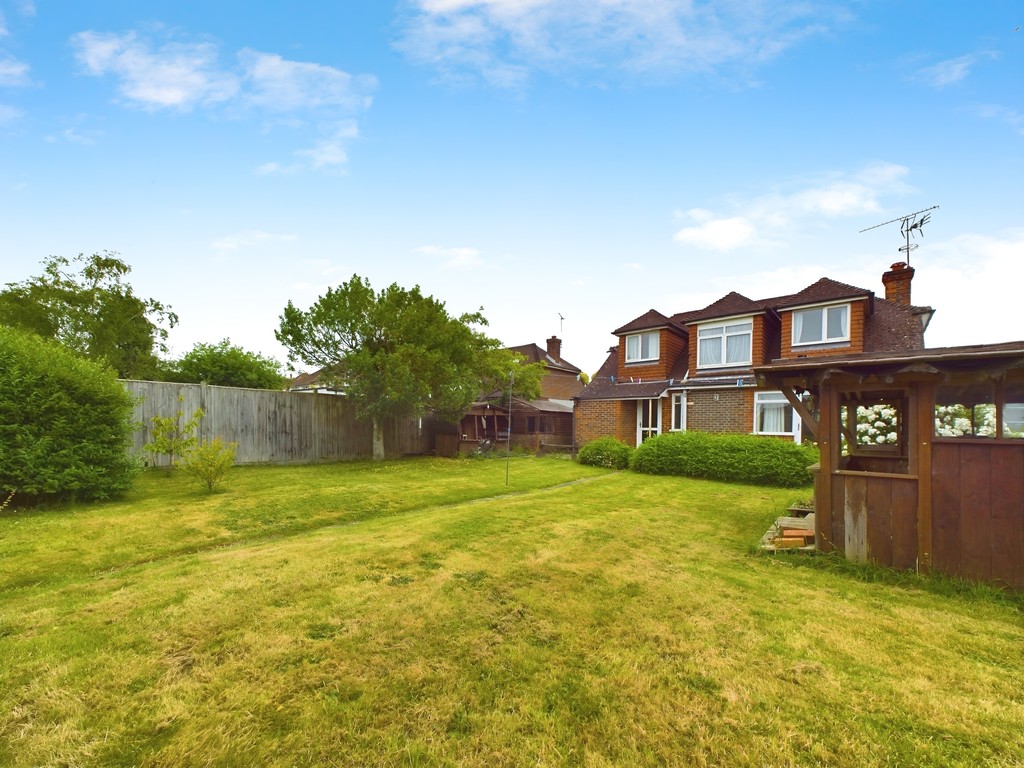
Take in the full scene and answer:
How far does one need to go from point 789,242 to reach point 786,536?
1131cm

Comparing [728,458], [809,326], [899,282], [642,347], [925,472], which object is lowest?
[728,458]

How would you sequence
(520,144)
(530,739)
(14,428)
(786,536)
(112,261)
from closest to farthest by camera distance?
(530,739) < (786,536) < (14,428) < (520,144) < (112,261)

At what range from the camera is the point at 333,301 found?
15.8 m

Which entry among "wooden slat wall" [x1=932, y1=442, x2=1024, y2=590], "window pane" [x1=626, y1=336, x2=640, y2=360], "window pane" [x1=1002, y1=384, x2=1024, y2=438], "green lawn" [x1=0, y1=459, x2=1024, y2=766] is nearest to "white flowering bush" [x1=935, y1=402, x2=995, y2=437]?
"window pane" [x1=1002, y1=384, x2=1024, y2=438]

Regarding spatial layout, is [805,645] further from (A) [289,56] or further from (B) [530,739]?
(A) [289,56]

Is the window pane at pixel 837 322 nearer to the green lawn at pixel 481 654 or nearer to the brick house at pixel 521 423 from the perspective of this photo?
the brick house at pixel 521 423

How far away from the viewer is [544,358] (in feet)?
118

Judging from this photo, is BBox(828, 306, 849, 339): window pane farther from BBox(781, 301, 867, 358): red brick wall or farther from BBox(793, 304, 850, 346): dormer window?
BBox(781, 301, 867, 358): red brick wall

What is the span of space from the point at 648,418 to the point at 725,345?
179 inches

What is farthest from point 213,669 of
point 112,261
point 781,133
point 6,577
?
point 112,261

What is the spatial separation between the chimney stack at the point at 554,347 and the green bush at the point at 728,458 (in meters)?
20.5

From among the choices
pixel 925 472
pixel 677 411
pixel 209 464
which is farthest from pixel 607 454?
pixel 209 464

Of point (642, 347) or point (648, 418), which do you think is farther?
point (642, 347)

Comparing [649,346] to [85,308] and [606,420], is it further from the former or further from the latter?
[85,308]
